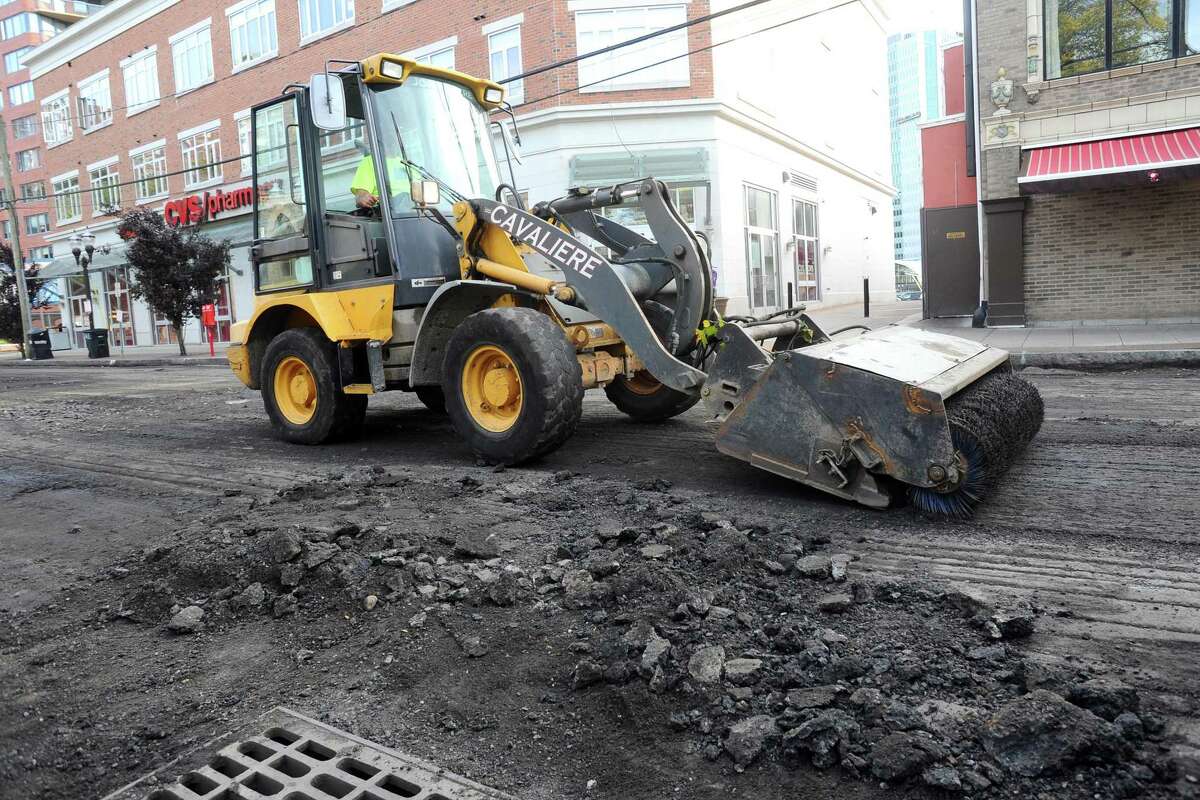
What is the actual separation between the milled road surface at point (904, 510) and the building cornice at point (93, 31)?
90.6 ft

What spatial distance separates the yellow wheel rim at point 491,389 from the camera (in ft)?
19.6

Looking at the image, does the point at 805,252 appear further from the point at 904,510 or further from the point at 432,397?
the point at 904,510

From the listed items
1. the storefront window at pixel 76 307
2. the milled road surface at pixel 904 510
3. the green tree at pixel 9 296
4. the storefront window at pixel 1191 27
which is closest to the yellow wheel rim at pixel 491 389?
the milled road surface at pixel 904 510

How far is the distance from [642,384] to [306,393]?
2962 millimetres

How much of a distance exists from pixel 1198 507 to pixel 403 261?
5230 mm

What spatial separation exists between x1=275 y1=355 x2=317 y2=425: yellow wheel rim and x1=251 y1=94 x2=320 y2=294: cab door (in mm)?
697

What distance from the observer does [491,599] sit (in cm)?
354

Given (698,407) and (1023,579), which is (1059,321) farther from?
(1023,579)

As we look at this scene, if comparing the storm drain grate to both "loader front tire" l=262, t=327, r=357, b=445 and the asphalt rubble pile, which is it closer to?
the asphalt rubble pile

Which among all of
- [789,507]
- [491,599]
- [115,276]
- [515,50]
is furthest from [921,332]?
[115,276]

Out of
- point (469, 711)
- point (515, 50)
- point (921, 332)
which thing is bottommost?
point (469, 711)

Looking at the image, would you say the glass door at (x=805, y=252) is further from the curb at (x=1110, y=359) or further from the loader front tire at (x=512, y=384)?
the loader front tire at (x=512, y=384)

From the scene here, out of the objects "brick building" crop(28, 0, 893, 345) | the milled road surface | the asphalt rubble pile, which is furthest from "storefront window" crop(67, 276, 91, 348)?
the asphalt rubble pile

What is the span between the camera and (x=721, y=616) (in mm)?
3209
